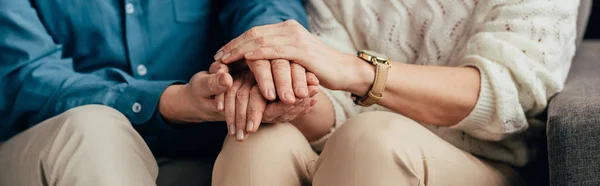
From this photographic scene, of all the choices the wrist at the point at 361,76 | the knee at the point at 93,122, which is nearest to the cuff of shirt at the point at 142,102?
the knee at the point at 93,122

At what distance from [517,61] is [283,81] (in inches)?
14.2

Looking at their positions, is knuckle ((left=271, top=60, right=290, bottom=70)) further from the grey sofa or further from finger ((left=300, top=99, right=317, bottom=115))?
the grey sofa

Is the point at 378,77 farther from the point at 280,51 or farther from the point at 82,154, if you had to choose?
the point at 82,154

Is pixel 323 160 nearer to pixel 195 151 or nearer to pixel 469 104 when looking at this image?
pixel 469 104

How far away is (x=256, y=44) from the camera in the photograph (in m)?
1.14

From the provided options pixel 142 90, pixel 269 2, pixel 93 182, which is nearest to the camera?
pixel 93 182

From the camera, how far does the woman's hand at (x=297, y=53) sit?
1.12 meters

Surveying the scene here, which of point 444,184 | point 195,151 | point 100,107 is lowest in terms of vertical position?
point 195,151

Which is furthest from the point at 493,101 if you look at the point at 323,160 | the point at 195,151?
the point at 195,151

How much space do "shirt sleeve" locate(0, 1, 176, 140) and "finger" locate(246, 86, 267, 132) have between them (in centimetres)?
22

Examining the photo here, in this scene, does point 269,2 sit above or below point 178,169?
above

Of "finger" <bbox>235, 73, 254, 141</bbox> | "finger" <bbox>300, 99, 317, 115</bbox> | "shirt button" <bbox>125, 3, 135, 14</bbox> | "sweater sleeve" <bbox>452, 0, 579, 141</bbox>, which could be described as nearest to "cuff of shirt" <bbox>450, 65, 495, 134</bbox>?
"sweater sleeve" <bbox>452, 0, 579, 141</bbox>

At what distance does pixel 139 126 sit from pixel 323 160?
1.32 ft

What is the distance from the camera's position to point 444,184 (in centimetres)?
104
